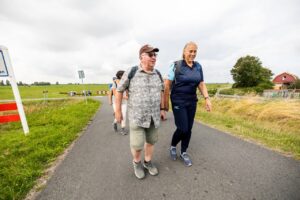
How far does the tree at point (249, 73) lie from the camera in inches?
1534

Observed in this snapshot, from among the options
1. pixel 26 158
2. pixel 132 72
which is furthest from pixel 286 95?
pixel 26 158

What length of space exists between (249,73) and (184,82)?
1742 inches

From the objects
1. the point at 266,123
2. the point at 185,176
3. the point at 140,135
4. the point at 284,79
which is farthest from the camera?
the point at 284,79

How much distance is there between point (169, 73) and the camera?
8.46 ft

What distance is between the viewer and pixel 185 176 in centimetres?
240

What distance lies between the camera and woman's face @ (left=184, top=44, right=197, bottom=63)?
248cm

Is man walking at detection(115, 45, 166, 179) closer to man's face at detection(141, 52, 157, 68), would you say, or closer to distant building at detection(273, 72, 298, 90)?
A: man's face at detection(141, 52, 157, 68)

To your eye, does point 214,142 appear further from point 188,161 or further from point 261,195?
point 261,195

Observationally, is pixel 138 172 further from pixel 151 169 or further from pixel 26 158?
pixel 26 158

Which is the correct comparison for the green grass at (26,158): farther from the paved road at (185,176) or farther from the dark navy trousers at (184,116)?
the dark navy trousers at (184,116)

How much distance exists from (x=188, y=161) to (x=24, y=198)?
8.02ft

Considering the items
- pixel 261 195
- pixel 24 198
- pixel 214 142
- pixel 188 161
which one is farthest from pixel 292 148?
pixel 24 198

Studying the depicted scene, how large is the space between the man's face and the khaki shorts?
34.6 inches

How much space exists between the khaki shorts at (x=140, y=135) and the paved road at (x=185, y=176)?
56cm
